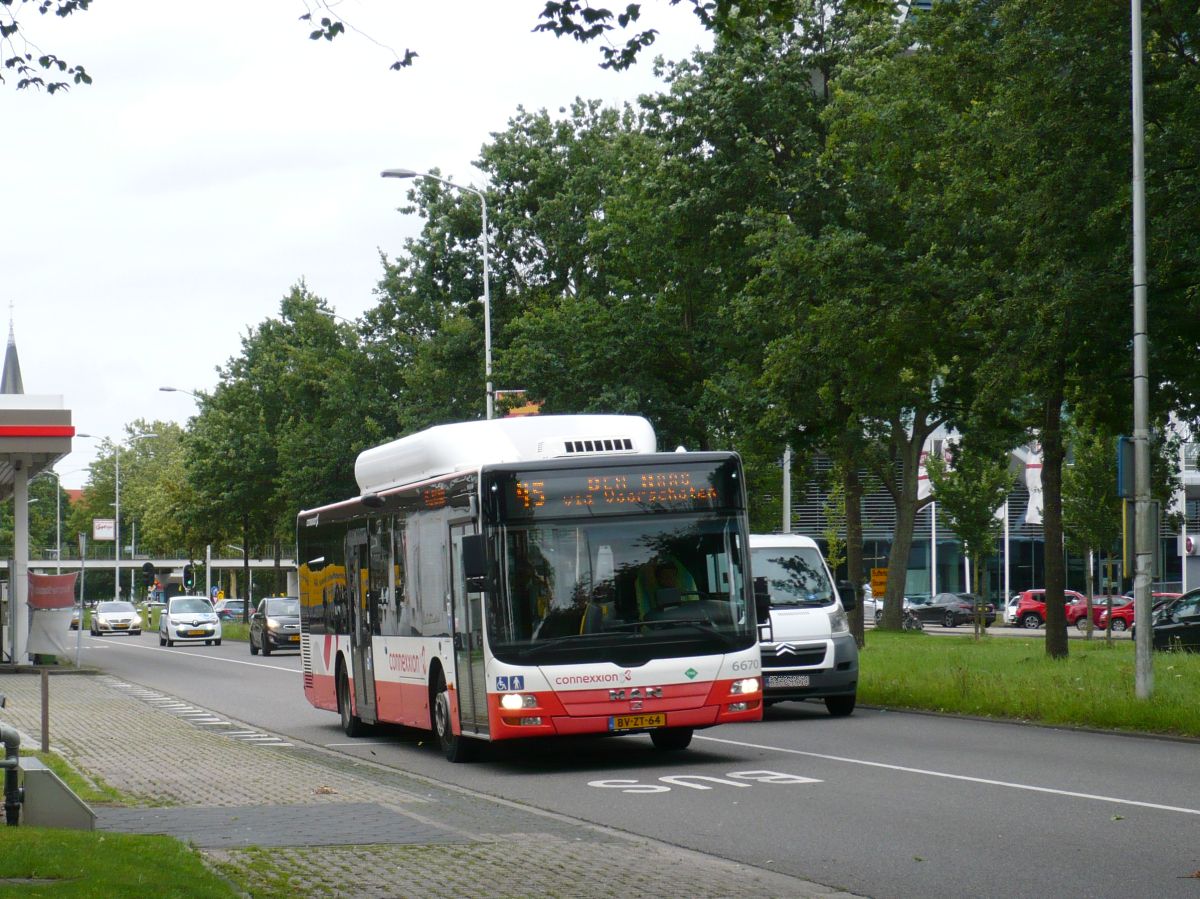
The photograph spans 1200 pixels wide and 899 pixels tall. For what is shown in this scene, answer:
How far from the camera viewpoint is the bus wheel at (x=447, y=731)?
1658 cm

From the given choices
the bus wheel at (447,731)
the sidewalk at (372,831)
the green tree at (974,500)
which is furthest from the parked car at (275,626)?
the bus wheel at (447,731)

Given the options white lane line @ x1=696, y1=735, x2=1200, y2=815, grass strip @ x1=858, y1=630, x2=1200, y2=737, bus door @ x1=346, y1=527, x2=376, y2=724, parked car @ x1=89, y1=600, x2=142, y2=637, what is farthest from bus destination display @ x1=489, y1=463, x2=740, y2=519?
parked car @ x1=89, y1=600, x2=142, y2=637

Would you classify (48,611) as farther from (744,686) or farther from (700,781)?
(700,781)

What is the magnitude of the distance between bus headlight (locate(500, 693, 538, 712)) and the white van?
5.82 meters

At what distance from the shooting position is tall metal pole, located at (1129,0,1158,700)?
19625 millimetres

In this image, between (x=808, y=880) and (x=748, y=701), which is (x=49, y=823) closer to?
(x=808, y=880)

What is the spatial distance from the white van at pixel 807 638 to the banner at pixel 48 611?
18.1m

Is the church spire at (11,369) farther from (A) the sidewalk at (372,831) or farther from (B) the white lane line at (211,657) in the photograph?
(A) the sidewalk at (372,831)

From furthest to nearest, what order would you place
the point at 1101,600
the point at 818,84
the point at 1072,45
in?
1. the point at 1101,600
2. the point at 818,84
3. the point at 1072,45

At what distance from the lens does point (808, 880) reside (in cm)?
918

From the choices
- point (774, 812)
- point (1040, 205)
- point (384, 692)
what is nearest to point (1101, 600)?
point (1040, 205)

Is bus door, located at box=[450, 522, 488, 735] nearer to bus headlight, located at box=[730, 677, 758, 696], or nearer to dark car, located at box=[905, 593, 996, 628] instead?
bus headlight, located at box=[730, 677, 758, 696]

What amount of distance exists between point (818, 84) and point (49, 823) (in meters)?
25.6

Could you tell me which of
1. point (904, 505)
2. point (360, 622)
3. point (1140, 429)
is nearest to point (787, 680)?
point (1140, 429)
